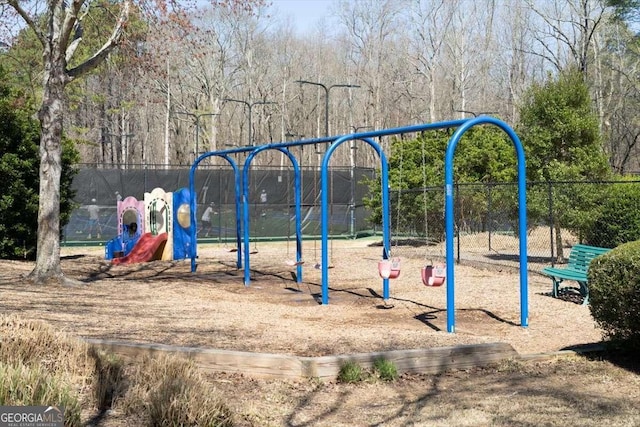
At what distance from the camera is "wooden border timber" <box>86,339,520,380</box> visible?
655 cm

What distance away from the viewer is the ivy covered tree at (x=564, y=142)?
1600 cm

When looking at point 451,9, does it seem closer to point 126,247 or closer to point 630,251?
point 126,247

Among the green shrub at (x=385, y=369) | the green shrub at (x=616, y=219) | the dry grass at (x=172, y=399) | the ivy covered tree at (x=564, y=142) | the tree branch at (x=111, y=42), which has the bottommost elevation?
the green shrub at (x=385, y=369)

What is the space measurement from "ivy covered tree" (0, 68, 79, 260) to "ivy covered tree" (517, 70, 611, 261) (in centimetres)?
1162

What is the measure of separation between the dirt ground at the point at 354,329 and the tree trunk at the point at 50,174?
1.61 ft

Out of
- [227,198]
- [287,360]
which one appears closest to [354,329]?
[287,360]

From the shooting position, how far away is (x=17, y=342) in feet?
19.7

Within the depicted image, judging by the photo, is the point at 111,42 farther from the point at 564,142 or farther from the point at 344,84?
the point at 344,84

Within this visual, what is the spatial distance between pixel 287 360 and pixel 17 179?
12.9 m

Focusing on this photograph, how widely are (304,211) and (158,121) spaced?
1811 inches

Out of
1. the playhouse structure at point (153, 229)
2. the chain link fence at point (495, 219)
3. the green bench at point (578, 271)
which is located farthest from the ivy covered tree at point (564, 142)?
the playhouse structure at point (153, 229)

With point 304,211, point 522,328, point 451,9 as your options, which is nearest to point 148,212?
point 304,211

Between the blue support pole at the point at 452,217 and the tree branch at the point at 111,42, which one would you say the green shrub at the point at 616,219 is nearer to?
the blue support pole at the point at 452,217

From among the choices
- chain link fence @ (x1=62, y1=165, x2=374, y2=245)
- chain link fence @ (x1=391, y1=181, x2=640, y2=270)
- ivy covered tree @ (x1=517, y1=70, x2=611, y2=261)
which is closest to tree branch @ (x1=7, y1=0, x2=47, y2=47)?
chain link fence @ (x1=391, y1=181, x2=640, y2=270)
